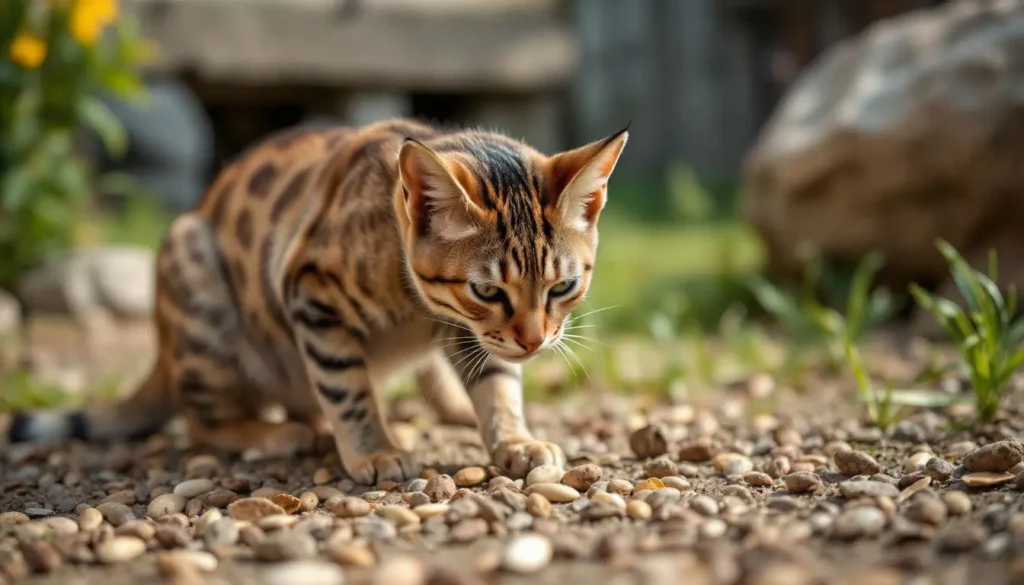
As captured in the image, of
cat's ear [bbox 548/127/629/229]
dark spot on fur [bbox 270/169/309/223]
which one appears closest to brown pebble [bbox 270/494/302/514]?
cat's ear [bbox 548/127/629/229]

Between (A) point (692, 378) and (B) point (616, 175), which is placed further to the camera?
(B) point (616, 175)

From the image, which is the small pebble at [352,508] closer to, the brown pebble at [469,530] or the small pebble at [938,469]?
the brown pebble at [469,530]

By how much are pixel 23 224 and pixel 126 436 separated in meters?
2.19

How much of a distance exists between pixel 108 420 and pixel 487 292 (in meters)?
1.79

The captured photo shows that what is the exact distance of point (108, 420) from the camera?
365 cm

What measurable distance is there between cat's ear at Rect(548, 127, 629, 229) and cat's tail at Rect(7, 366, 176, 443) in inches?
69.6

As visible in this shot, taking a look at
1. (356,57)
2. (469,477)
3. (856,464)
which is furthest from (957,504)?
(356,57)

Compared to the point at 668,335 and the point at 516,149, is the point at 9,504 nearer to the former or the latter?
the point at 516,149

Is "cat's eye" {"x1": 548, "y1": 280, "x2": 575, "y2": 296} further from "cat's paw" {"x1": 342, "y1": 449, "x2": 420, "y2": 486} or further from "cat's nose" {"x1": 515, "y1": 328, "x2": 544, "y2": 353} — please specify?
"cat's paw" {"x1": 342, "y1": 449, "x2": 420, "y2": 486}

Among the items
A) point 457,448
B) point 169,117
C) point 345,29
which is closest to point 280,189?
point 457,448

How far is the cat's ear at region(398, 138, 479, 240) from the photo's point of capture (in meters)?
2.50

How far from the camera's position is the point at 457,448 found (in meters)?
3.33

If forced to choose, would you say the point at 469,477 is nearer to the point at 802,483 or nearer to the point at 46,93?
the point at 802,483

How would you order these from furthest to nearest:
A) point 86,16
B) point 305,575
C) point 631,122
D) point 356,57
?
point 356,57 → point 86,16 → point 631,122 → point 305,575
